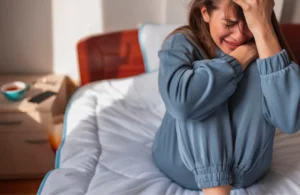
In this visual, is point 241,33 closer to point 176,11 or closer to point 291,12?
point 176,11

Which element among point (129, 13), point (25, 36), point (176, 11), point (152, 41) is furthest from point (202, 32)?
point (25, 36)

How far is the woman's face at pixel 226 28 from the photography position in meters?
0.96

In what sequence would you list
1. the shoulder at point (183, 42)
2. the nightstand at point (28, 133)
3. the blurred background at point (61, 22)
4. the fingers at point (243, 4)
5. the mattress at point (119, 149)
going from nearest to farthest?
the fingers at point (243, 4) < the shoulder at point (183, 42) < the mattress at point (119, 149) < the nightstand at point (28, 133) < the blurred background at point (61, 22)

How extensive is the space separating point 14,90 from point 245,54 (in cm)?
118

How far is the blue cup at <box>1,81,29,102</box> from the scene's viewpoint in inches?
68.7

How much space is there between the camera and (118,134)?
1451mm

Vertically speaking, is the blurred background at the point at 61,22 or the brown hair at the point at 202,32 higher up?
the brown hair at the point at 202,32

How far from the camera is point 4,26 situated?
197 centimetres

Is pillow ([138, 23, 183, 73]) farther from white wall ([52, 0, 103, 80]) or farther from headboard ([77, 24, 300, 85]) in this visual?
white wall ([52, 0, 103, 80])

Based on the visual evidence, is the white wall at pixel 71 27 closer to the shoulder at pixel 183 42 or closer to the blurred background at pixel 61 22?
the blurred background at pixel 61 22

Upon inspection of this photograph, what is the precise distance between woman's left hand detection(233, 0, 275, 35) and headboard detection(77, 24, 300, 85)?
1015 millimetres

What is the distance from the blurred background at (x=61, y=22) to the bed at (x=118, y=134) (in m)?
0.14

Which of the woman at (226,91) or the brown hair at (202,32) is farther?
the brown hair at (202,32)

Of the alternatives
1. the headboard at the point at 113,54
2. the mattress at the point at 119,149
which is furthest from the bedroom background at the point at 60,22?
the mattress at the point at 119,149
